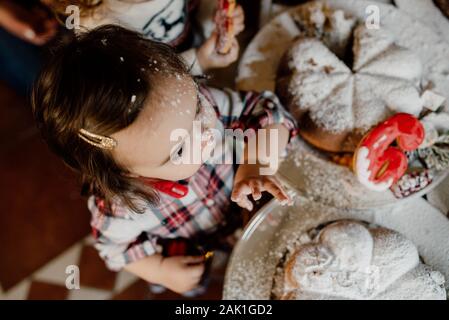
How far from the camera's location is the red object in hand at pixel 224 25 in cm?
67

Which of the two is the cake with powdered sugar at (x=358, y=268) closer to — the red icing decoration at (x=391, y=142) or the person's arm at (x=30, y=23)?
the red icing decoration at (x=391, y=142)


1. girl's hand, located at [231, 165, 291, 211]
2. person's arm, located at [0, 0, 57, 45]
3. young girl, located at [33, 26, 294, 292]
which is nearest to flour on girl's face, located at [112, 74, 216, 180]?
young girl, located at [33, 26, 294, 292]

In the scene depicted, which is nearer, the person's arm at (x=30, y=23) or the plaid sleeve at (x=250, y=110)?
the plaid sleeve at (x=250, y=110)

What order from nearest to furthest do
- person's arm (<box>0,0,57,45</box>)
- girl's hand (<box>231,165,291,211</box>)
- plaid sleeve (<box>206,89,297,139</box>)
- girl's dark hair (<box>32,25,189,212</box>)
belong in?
girl's dark hair (<box>32,25,189,212</box>) → girl's hand (<box>231,165,291,211</box>) → plaid sleeve (<box>206,89,297,139</box>) → person's arm (<box>0,0,57,45</box>)

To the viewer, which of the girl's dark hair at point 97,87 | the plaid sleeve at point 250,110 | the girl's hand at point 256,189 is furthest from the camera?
the plaid sleeve at point 250,110

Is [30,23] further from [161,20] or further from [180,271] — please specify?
[180,271]

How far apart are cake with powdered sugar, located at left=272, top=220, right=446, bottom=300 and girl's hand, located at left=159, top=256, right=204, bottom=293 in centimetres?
19

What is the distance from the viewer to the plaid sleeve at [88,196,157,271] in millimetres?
669

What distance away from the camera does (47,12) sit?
1018mm

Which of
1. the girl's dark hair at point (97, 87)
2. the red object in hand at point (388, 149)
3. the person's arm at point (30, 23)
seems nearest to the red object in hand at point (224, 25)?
the girl's dark hair at point (97, 87)

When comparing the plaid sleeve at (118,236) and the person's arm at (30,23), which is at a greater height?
the person's arm at (30,23)

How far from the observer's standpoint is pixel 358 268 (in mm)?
587

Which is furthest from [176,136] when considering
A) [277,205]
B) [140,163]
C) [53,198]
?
[53,198]

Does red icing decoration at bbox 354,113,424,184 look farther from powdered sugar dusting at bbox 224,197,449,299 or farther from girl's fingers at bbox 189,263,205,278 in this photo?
girl's fingers at bbox 189,263,205,278
